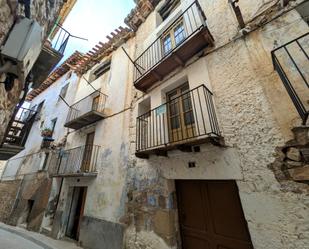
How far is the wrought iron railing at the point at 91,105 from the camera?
7.14 meters

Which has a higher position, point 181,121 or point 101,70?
point 101,70

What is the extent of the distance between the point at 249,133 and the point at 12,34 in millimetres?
4041

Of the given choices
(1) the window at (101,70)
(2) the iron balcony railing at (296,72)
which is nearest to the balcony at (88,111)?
(1) the window at (101,70)

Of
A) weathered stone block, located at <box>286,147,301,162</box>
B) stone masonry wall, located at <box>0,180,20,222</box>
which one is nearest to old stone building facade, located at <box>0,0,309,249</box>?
weathered stone block, located at <box>286,147,301,162</box>

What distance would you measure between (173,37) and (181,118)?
3.18 metres

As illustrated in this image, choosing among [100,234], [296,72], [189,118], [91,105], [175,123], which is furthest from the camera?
[91,105]

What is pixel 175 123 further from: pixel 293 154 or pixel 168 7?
pixel 168 7

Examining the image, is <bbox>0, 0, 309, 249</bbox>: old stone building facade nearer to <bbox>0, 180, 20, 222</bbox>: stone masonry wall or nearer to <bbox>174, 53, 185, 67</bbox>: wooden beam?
<bbox>174, 53, 185, 67</bbox>: wooden beam

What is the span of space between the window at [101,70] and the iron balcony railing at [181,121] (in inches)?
215

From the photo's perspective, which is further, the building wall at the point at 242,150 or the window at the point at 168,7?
the window at the point at 168,7

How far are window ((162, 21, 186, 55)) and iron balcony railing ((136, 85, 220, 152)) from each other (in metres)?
2.20

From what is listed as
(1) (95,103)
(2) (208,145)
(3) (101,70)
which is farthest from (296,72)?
(3) (101,70)

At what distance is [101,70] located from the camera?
9078 millimetres

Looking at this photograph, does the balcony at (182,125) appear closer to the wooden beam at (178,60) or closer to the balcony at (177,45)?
the wooden beam at (178,60)
